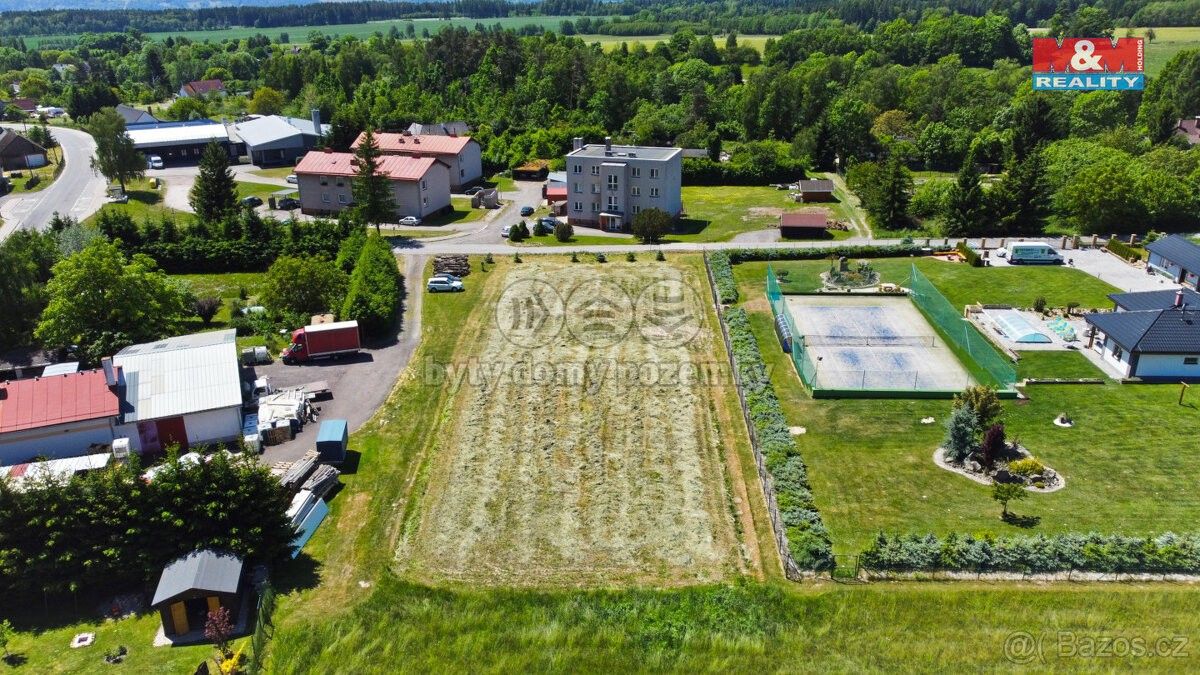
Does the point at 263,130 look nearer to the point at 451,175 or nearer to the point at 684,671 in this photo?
the point at 451,175

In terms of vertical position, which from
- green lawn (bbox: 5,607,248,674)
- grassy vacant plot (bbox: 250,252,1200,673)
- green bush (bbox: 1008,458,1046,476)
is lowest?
green lawn (bbox: 5,607,248,674)

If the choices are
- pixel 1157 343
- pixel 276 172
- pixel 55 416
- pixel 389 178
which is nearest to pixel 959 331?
pixel 1157 343

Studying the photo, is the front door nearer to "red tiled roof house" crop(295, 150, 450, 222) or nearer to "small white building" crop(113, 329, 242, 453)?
"small white building" crop(113, 329, 242, 453)

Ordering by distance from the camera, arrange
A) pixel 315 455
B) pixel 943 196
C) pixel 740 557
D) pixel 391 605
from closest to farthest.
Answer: pixel 391 605, pixel 740 557, pixel 315 455, pixel 943 196

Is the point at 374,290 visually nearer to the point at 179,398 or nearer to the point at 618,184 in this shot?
the point at 179,398

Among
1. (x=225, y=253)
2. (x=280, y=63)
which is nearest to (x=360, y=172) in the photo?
(x=225, y=253)

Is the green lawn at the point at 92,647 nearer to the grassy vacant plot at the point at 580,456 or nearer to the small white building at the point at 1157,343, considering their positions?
the grassy vacant plot at the point at 580,456

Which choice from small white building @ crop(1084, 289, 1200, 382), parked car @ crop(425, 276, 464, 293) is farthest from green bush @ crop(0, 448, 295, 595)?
small white building @ crop(1084, 289, 1200, 382)
